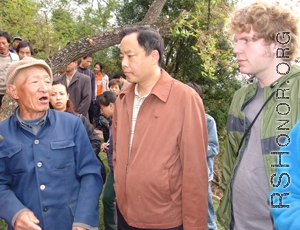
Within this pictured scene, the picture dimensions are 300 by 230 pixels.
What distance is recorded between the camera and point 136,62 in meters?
2.13

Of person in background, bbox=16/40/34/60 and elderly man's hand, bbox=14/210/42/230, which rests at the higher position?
person in background, bbox=16/40/34/60

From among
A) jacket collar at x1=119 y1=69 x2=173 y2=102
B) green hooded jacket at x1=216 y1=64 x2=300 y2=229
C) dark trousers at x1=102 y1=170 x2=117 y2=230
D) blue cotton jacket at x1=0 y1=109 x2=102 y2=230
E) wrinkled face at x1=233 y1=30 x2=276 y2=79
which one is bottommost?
dark trousers at x1=102 y1=170 x2=117 y2=230

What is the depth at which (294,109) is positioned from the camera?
1.54m

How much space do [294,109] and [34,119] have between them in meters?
1.67

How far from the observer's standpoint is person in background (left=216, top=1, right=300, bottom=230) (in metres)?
1.58

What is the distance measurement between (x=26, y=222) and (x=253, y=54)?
1683 millimetres

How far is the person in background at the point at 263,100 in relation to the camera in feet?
5.20

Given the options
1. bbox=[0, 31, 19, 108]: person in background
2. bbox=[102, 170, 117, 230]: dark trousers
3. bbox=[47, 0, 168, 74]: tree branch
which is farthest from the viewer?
bbox=[0, 31, 19, 108]: person in background

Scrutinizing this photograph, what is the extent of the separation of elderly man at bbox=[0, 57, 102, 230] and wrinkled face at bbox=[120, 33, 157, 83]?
565 mm

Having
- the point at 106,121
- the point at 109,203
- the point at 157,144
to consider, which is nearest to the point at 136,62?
the point at 157,144

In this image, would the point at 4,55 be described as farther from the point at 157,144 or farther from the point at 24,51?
the point at 157,144

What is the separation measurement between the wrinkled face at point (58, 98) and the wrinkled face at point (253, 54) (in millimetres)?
2006

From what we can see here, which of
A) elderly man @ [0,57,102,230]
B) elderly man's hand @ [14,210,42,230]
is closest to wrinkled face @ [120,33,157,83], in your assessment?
elderly man @ [0,57,102,230]

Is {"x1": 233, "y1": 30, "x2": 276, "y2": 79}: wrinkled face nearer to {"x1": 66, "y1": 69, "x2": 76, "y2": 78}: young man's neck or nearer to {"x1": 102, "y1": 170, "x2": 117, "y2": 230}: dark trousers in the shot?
{"x1": 102, "y1": 170, "x2": 117, "y2": 230}: dark trousers
